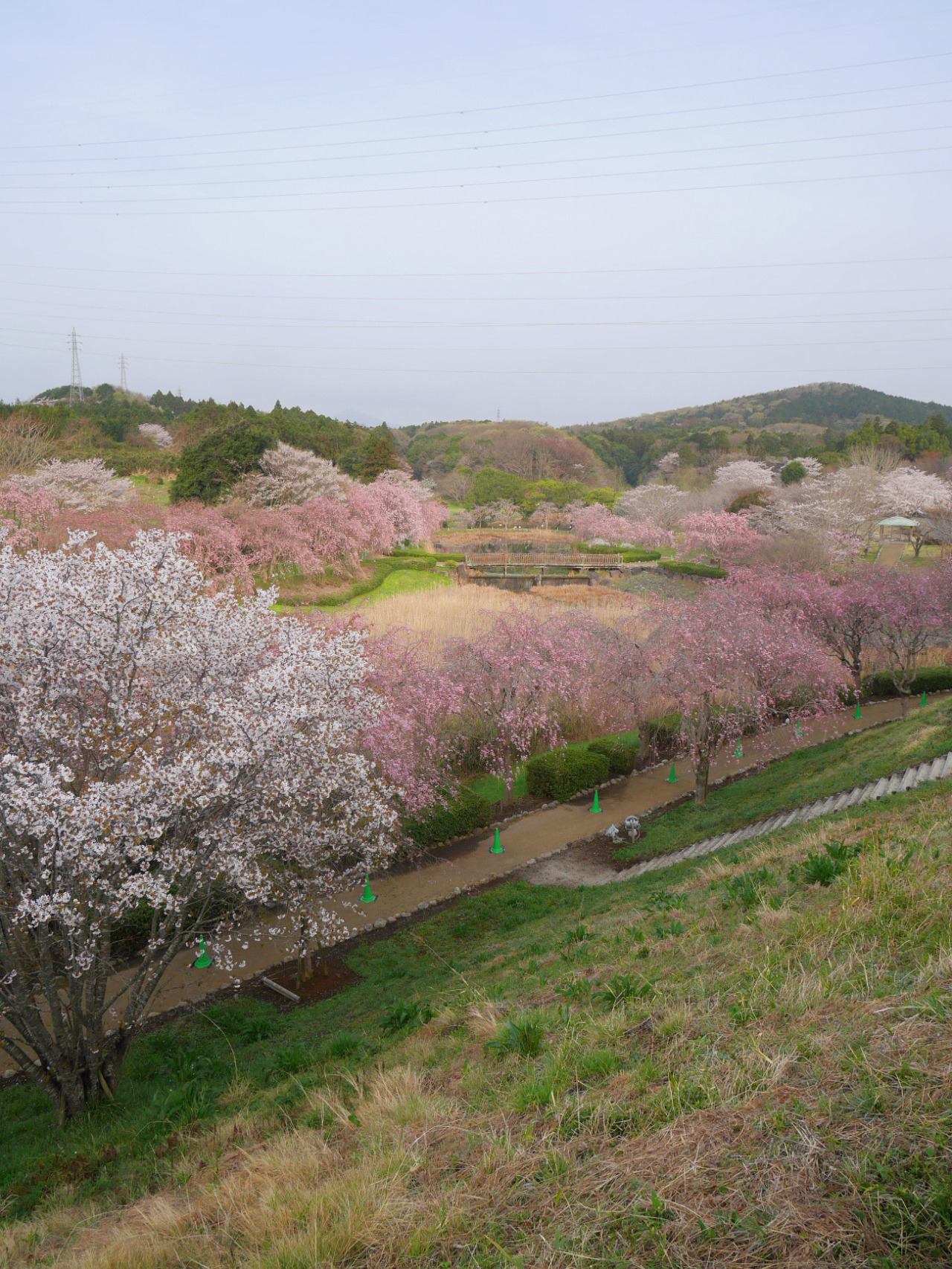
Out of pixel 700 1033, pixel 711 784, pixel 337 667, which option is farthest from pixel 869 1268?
pixel 711 784

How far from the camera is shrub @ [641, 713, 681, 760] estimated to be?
16109mm

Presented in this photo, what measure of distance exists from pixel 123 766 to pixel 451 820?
6.81 meters

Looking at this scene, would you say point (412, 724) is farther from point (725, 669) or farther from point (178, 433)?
point (178, 433)

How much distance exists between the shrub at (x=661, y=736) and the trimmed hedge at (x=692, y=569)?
24.0 meters

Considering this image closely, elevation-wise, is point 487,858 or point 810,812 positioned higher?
point 810,812

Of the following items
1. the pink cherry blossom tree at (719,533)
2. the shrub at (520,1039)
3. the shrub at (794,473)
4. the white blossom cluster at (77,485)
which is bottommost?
the shrub at (520,1039)

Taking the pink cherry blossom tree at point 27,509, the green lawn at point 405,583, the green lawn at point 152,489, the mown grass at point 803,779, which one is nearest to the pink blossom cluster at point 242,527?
the pink cherry blossom tree at point 27,509

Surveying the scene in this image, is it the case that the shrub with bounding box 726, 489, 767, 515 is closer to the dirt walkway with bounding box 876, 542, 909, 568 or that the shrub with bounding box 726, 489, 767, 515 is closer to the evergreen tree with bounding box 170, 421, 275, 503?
the dirt walkway with bounding box 876, 542, 909, 568

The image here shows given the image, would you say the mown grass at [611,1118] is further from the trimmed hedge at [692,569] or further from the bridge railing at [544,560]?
the bridge railing at [544,560]

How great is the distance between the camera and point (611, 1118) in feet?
10.5

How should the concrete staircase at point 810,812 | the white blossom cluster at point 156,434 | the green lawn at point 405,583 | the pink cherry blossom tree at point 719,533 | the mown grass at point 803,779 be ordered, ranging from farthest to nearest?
1. the white blossom cluster at point 156,434
2. the pink cherry blossom tree at point 719,533
3. the green lawn at point 405,583
4. the mown grass at point 803,779
5. the concrete staircase at point 810,812

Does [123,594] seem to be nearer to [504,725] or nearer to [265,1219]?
[265,1219]

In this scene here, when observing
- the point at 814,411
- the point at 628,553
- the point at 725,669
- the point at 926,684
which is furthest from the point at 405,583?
the point at 814,411

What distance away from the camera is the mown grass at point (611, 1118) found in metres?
2.48
